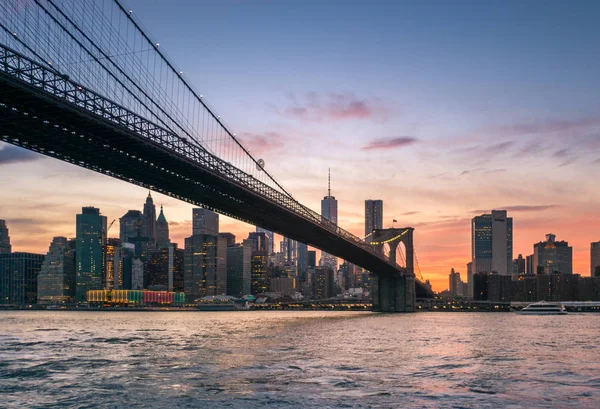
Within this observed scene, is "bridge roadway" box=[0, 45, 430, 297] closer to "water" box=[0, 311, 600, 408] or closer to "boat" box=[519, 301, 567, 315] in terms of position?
"water" box=[0, 311, 600, 408]

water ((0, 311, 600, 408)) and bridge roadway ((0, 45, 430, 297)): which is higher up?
bridge roadway ((0, 45, 430, 297))

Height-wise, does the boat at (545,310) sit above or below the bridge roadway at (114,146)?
below

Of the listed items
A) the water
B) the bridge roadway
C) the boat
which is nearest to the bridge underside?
the bridge roadway

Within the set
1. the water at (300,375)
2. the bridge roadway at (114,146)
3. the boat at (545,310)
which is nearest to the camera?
the water at (300,375)

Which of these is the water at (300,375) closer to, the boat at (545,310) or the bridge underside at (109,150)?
the bridge underside at (109,150)

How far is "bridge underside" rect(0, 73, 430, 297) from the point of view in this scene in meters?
37.6

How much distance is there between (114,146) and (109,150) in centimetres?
57

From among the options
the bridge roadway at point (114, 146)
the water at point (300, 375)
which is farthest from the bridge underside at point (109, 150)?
the water at point (300, 375)

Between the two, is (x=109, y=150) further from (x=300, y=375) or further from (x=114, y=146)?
(x=300, y=375)

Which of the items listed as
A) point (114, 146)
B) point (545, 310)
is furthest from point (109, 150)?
point (545, 310)

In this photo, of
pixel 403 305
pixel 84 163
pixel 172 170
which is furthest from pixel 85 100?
pixel 403 305

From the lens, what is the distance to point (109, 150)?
4669 centimetres

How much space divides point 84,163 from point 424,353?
26.7 m

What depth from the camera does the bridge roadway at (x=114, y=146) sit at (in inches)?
1439
